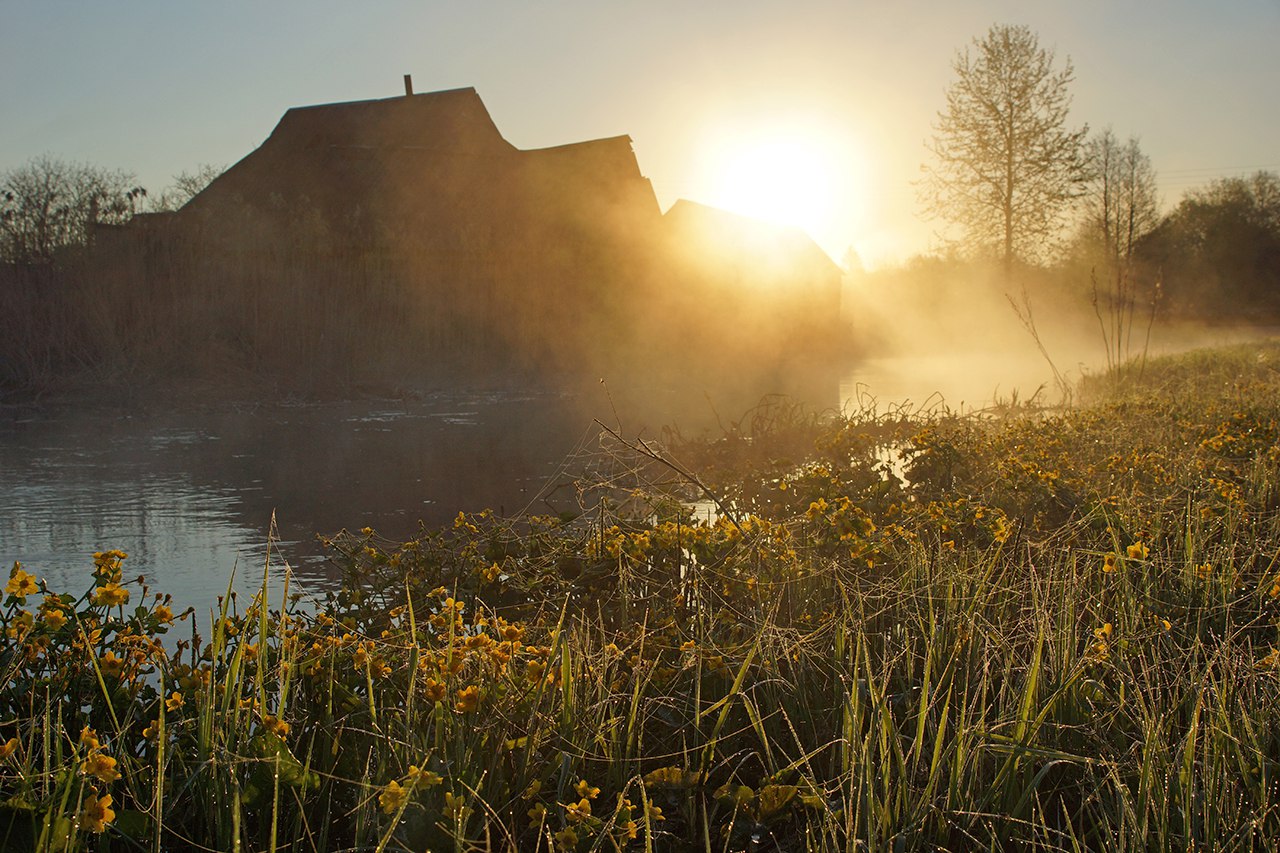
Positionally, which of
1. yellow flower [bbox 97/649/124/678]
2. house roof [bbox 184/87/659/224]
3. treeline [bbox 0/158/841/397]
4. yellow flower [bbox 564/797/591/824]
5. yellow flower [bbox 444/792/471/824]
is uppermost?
house roof [bbox 184/87/659/224]

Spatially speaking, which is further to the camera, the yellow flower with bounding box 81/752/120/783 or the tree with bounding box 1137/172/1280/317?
the tree with bounding box 1137/172/1280/317

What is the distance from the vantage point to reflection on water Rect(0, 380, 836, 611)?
5.64 metres

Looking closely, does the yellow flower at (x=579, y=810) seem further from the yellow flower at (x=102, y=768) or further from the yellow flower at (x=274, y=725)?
the yellow flower at (x=102, y=768)

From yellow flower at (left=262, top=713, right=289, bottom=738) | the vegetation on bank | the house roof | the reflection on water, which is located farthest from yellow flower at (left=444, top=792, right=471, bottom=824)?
the house roof

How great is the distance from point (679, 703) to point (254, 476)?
6563 millimetres

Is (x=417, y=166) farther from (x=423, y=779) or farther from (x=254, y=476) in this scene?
(x=423, y=779)

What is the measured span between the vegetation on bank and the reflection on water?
1267 millimetres

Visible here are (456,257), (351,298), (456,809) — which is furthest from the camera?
(456,257)

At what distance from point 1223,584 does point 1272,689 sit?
0.67 meters

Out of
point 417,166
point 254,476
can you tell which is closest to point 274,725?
point 254,476

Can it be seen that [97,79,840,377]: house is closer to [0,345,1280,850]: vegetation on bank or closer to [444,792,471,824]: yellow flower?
[0,345,1280,850]: vegetation on bank

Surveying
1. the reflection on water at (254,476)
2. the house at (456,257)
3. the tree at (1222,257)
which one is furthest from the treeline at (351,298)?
the tree at (1222,257)

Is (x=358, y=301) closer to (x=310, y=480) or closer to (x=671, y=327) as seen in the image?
(x=671, y=327)

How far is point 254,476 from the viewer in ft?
28.0
